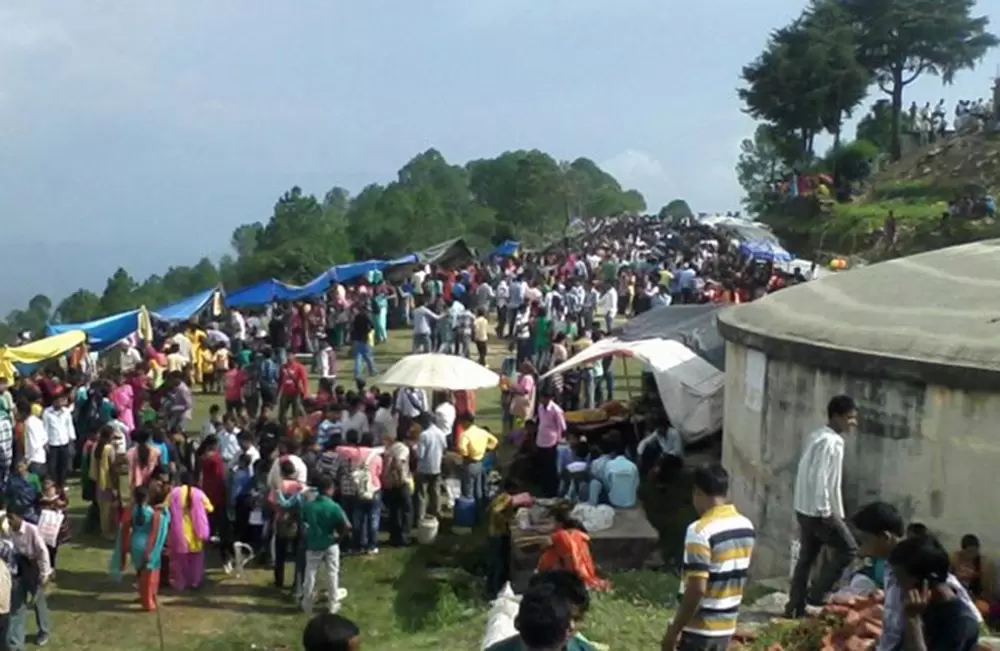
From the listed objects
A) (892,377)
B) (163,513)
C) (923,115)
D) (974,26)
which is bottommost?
(163,513)

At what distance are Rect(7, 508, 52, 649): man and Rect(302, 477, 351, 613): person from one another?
7.54 feet

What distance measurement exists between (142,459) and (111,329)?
9577 mm

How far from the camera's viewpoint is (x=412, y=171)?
126 metres

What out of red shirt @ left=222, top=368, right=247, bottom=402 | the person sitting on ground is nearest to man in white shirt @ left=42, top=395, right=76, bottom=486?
red shirt @ left=222, top=368, right=247, bottom=402

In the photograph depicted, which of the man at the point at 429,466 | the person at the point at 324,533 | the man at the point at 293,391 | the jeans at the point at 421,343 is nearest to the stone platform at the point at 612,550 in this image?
the person at the point at 324,533

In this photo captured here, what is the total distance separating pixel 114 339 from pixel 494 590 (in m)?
12.6

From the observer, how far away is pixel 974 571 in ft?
28.7

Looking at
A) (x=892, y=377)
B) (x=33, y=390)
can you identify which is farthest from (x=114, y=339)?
(x=892, y=377)

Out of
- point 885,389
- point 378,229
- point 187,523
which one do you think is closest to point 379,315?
point 187,523

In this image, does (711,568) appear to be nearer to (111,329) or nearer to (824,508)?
(824,508)

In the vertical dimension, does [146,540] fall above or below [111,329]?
below

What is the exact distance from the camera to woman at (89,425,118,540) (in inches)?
516

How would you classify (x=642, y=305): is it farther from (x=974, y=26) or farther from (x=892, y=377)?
(x=974, y=26)

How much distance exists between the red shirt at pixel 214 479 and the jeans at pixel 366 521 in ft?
4.76
